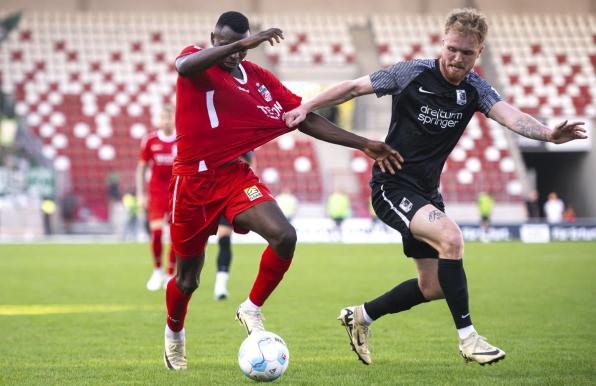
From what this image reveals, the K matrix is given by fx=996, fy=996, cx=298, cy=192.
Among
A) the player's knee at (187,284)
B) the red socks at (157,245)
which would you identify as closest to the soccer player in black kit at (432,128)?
the player's knee at (187,284)

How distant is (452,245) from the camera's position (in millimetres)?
6391

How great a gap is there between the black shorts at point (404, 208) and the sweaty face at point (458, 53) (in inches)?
33.4

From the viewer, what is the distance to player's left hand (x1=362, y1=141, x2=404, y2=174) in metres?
6.69

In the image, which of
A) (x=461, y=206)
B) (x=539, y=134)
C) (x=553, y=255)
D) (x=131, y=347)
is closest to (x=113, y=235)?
(x=461, y=206)

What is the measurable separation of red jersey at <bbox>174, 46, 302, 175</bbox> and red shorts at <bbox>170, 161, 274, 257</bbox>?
0.08 metres

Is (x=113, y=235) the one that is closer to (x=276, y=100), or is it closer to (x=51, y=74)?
(x=51, y=74)

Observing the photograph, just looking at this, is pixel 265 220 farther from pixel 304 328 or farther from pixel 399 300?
pixel 304 328

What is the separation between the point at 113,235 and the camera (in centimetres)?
3406

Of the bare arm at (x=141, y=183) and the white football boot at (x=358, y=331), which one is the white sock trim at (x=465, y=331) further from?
the bare arm at (x=141, y=183)

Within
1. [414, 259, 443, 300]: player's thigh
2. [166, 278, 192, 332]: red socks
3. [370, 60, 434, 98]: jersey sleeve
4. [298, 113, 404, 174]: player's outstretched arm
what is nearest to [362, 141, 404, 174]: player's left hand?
[298, 113, 404, 174]: player's outstretched arm

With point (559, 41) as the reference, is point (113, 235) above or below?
below

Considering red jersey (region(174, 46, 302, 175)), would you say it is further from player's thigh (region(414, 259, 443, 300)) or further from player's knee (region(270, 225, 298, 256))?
player's thigh (region(414, 259, 443, 300))

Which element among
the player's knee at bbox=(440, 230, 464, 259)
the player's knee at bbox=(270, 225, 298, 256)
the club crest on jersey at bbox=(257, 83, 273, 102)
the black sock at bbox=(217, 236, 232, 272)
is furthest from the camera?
the black sock at bbox=(217, 236, 232, 272)

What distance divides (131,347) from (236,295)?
5.04 metres
